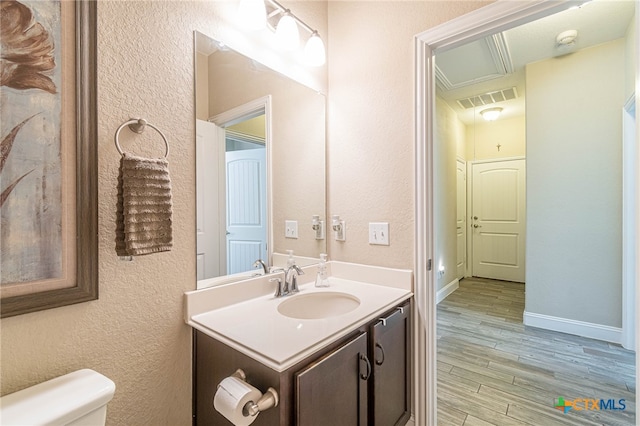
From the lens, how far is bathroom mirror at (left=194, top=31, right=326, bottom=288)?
3.91ft

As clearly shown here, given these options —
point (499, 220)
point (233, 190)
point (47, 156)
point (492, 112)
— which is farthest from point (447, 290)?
point (47, 156)

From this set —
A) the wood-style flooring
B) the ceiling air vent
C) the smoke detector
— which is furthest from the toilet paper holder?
the ceiling air vent

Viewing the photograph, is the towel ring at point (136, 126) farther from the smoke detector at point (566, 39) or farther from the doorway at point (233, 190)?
the smoke detector at point (566, 39)

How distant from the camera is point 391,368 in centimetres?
126

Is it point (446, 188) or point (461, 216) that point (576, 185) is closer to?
point (446, 188)

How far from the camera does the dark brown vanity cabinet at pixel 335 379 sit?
2.66 feet

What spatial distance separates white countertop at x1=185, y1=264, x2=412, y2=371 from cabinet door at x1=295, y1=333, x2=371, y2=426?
58mm

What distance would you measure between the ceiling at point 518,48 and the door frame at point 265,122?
158 cm

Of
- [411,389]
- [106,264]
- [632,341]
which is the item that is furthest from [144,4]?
[632,341]

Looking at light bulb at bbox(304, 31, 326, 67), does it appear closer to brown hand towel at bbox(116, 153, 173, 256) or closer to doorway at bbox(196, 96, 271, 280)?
doorway at bbox(196, 96, 271, 280)

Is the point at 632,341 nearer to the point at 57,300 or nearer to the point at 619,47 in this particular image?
the point at 619,47

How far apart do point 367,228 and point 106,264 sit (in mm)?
1207

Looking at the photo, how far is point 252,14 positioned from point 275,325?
1.32 m

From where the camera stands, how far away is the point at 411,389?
4.75 feet
